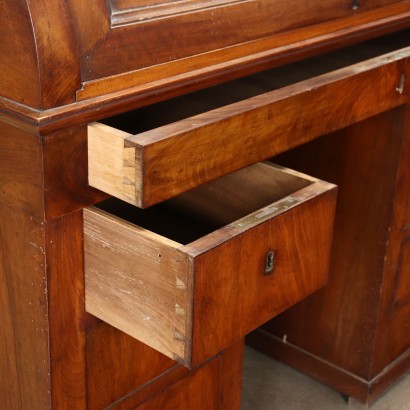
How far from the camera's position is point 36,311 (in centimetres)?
119

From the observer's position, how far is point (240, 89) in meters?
1.51

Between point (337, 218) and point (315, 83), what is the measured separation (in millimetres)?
612

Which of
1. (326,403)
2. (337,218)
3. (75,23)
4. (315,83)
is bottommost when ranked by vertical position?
(326,403)

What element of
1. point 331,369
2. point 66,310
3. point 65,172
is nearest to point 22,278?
point 66,310

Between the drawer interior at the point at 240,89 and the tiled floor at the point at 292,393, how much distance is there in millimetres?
798

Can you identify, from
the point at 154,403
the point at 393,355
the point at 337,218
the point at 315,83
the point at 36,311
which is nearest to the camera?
the point at 36,311

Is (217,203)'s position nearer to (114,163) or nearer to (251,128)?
(251,128)

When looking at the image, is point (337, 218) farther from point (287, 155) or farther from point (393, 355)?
point (393, 355)

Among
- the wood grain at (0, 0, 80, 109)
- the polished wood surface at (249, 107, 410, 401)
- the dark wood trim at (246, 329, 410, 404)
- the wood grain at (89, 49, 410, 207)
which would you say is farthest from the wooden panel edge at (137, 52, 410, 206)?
the dark wood trim at (246, 329, 410, 404)

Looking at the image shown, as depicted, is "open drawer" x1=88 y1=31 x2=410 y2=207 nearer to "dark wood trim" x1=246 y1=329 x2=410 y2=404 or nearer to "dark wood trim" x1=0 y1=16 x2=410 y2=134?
"dark wood trim" x1=0 y1=16 x2=410 y2=134

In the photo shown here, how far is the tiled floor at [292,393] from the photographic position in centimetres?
198

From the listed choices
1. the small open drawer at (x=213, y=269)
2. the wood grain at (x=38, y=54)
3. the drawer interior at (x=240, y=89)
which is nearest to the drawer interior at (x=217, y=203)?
the small open drawer at (x=213, y=269)

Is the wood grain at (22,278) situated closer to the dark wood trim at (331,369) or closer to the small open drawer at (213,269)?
the small open drawer at (213,269)

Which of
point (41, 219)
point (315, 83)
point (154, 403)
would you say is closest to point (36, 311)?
point (41, 219)
